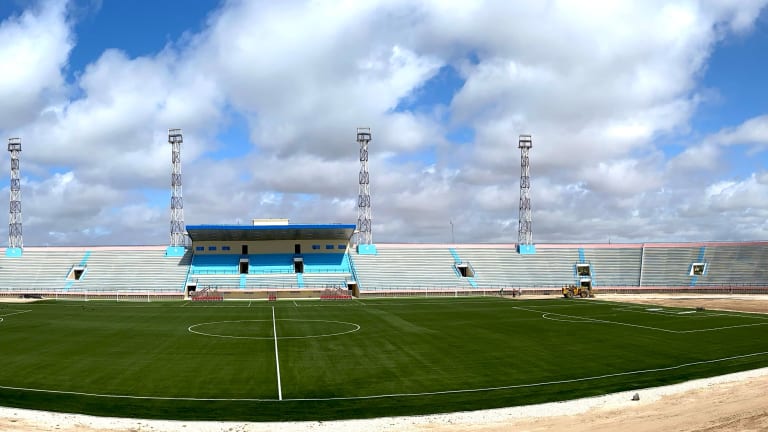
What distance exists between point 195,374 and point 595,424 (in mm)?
14188

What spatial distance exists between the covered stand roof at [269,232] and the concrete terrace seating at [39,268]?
659 inches

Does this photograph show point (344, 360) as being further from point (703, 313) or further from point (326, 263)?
point (326, 263)

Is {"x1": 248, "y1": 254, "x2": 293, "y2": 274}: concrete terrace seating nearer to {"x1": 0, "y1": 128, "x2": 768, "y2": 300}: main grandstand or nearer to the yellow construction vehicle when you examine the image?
{"x1": 0, "y1": 128, "x2": 768, "y2": 300}: main grandstand

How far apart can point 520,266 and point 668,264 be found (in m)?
21.4

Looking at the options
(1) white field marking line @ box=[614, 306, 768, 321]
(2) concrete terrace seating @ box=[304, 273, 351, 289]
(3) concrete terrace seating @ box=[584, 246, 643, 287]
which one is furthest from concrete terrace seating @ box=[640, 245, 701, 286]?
(2) concrete terrace seating @ box=[304, 273, 351, 289]

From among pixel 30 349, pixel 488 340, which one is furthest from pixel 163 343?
pixel 488 340

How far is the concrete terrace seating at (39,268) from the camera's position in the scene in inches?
2876

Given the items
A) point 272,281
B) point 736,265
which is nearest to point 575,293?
point 736,265

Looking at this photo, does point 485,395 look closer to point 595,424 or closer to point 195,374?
point 595,424

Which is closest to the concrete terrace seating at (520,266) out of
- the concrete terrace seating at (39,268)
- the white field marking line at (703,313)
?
the white field marking line at (703,313)

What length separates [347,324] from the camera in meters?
39.4

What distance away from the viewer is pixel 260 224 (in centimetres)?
8169

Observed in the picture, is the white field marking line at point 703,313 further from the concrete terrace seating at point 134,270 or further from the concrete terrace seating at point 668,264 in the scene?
the concrete terrace seating at point 134,270

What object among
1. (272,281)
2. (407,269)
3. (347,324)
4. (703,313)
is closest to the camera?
(347,324)
